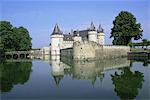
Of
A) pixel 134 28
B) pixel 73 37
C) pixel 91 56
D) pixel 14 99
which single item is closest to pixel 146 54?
pixel 134 28

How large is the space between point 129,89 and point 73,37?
44135mm

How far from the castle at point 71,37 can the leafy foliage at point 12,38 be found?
526cm

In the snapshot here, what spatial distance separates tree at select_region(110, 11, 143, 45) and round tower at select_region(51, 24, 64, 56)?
45.8 feet

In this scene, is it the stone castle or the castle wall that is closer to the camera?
the stone castle

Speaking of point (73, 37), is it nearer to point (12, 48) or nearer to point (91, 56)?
point (12, 48)

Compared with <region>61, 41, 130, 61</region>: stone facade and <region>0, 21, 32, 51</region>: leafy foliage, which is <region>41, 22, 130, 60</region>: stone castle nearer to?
<region>61, 41, 130, 61</region>: stone facade

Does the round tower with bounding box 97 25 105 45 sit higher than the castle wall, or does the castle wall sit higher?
the round tower with bounding box 97 25 105 45

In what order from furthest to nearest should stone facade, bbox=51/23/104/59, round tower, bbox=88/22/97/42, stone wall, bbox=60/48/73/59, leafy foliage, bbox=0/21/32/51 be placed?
stone facade, bbox=51/23/104/59 < round tower, bbox=88/22/97/42 < leafy foliage, bbox=0/21/32/51 < stone wall, bbox=60/48/73/59

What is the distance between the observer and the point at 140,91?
11.6 metres

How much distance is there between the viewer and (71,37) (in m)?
57.2

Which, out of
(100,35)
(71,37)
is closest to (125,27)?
(100,35)

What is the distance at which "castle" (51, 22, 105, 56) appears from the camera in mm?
51250

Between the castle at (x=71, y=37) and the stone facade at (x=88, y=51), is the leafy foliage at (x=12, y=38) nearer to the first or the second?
the castle at (x=71, y=37)

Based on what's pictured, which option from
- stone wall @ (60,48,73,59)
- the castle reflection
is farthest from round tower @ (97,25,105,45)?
the castle reflection
